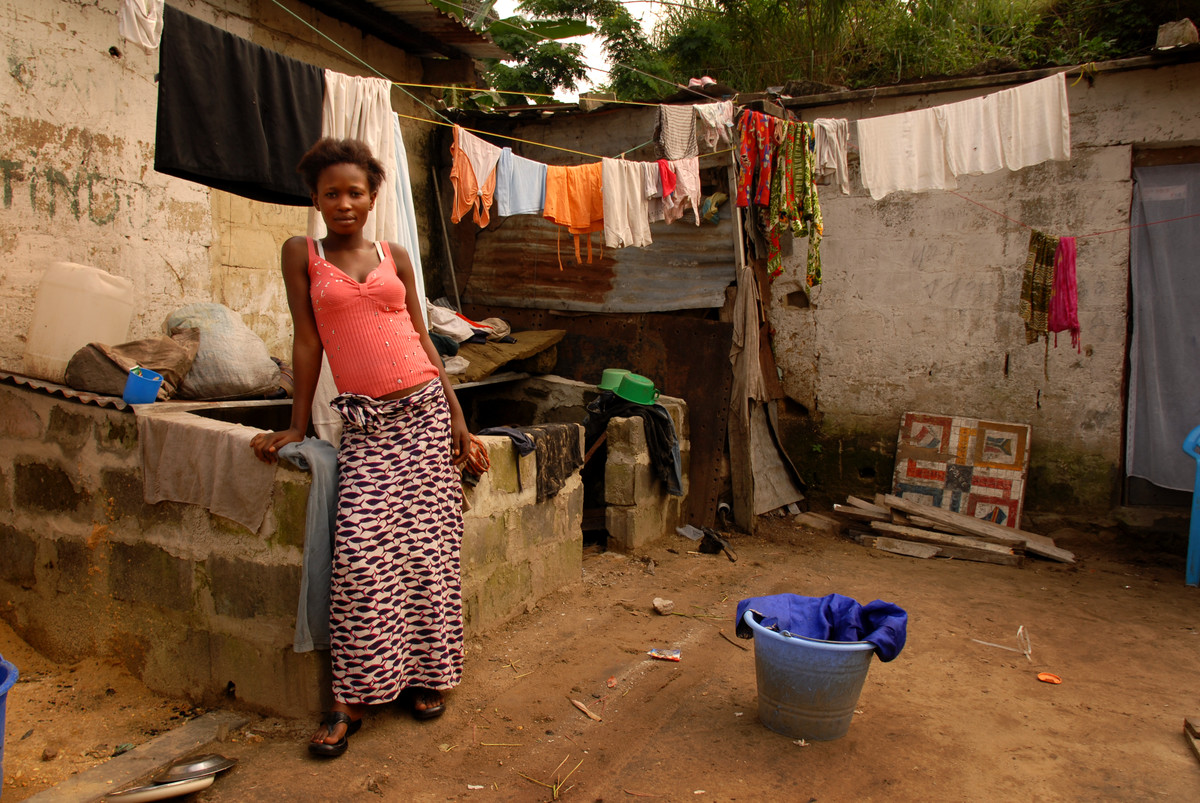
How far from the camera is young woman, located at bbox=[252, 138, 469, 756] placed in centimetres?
291

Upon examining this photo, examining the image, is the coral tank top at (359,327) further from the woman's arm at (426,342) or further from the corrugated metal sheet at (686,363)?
the corrugated metal sheet at (686,363)

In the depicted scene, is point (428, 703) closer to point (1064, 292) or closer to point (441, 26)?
point (1064, 292)

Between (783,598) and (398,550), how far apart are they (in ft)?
5.29

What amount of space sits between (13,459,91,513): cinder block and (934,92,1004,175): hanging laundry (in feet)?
18.6

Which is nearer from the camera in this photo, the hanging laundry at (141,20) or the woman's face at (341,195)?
the woman's face at (341,195)

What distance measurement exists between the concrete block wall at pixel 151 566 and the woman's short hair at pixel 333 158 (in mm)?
1129

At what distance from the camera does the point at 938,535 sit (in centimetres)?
644

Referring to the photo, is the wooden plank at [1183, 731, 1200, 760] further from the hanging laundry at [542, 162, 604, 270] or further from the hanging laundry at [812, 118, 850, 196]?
the hanging laundry at [542, 162, 604, 270]

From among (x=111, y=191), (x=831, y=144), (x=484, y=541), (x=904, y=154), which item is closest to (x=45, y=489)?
(x=484, y=541)

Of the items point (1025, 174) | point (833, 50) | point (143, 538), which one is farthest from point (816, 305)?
point (143, 538)

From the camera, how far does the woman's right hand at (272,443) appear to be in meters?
3.01

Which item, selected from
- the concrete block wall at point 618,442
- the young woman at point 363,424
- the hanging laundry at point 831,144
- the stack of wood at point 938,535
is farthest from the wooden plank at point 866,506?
the young woman at point 363,424

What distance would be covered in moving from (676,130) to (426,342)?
3.70m

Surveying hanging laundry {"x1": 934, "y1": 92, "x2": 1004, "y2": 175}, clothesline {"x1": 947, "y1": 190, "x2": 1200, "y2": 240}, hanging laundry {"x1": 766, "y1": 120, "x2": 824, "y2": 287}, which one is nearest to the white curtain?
clothesline {"x1": 947, "y1": 190, "x2": 1200, "y2": 240}
